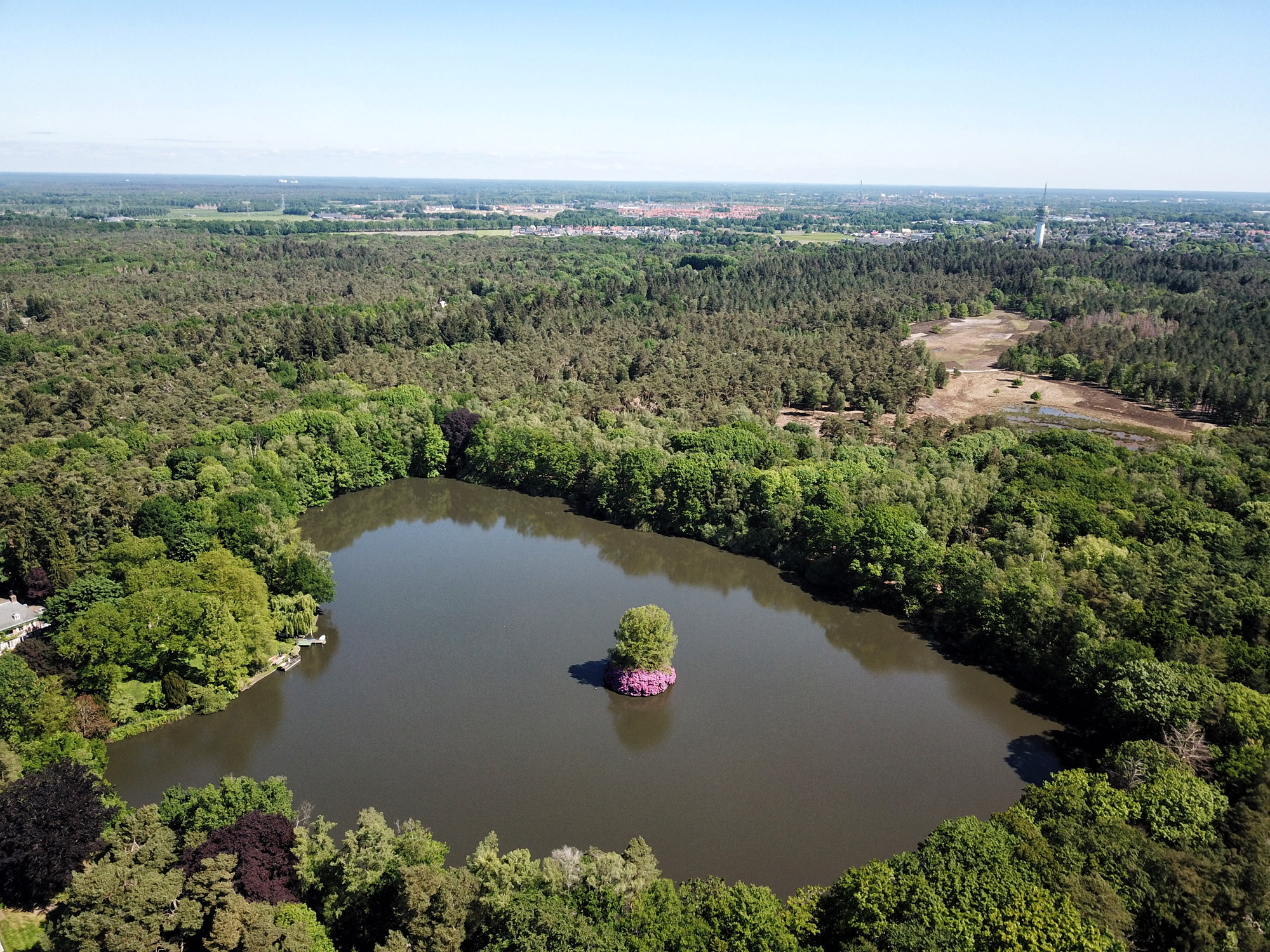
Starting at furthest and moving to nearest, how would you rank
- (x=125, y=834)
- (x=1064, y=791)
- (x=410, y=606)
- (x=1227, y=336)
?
(x=1227, y=336) → (x=410, y=606) → (x=1064, y=791) → (x=125, y=834)

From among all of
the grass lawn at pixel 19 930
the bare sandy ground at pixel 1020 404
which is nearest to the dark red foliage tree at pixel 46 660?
the grass lawn at pixel 19 930

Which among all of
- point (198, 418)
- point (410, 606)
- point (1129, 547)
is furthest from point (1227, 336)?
point (198, 418)

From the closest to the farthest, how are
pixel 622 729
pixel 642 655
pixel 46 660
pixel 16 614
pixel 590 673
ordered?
pixel 46 660 < pixel 622 729 < pixel 642 655 < pixel 590 673 < pixel 16 614

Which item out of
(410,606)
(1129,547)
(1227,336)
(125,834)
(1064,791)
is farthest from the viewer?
(1227,336)

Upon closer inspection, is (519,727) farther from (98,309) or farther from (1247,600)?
(98,309)

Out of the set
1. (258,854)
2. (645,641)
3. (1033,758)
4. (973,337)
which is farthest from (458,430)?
(973,337)

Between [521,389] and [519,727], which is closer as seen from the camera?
[519,727]

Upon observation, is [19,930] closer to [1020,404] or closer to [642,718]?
[642,718]
